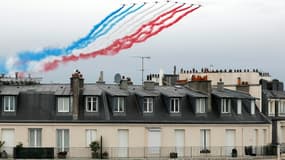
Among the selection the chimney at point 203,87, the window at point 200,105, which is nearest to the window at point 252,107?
the chimney at point 203,87

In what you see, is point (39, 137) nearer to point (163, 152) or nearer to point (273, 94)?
point (163, 152)

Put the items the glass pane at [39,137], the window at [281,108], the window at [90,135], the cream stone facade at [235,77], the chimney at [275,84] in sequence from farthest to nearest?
1. the chimney at [275,84]
2. the cream stone facade at [235,77]
3. the window at [281,108]
4. the window at [90,135]
5. the glass pane at [39,137]

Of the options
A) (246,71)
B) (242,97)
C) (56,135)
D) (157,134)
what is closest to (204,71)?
(246,71)

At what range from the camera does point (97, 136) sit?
4766cm

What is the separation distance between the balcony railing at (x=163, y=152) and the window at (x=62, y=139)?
31cm

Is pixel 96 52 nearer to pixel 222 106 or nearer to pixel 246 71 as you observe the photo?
pixel 222 106

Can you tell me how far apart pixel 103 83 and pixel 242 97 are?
33.8 ft

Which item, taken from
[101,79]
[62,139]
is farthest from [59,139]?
[101,79]

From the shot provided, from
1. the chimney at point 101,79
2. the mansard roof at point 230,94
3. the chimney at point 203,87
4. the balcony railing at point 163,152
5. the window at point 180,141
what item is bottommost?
the balcony railing at point 163,152

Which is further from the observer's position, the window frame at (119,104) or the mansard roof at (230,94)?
the mansard roof at (230,94)

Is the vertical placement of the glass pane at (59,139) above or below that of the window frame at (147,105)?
below

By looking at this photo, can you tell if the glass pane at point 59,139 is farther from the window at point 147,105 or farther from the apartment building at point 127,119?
the window at point 147,105

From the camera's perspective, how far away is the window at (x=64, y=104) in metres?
48.4

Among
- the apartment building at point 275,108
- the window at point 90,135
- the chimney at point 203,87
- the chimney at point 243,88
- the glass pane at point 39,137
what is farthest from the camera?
the chimney at point 243,88
